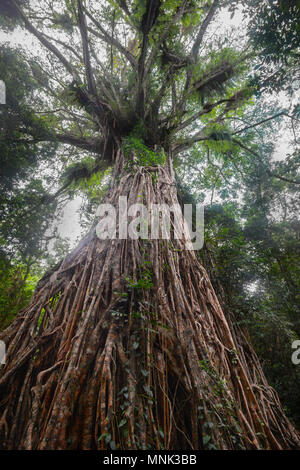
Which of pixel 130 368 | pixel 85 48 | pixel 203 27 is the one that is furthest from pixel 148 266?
pixel 203 27

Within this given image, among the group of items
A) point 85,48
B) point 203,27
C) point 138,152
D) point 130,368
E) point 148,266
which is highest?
point 203,27

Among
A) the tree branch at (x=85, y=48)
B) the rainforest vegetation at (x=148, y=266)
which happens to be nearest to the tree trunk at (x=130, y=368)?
the rainforest vegetation at (x=148, y=266)

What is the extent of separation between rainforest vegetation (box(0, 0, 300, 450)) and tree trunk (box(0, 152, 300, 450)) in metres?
0.01

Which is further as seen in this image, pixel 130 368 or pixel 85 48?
pixel 85 48

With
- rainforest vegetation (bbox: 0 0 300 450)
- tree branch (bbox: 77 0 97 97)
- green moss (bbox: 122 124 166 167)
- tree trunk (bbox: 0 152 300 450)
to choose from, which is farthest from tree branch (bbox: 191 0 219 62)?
tree trunk (bbox: 0 152 300 450)

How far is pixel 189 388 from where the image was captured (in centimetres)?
134

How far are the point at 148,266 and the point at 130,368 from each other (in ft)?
2.80

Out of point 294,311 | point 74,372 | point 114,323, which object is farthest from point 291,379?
point 74,372

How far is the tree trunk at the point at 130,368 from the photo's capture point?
3.81 ft

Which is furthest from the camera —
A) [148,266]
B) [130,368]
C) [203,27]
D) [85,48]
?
[203,27]

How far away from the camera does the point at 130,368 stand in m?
1.38

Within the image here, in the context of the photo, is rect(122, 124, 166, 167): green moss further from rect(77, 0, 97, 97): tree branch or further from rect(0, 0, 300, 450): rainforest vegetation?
rect(77, 0, 97, 97): tree branch

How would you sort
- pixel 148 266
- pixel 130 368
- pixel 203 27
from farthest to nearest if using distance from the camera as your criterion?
pixel 203 27 → pixel 148 266 → pixel 130 368

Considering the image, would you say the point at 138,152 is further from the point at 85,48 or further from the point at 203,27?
the point at 203,27
